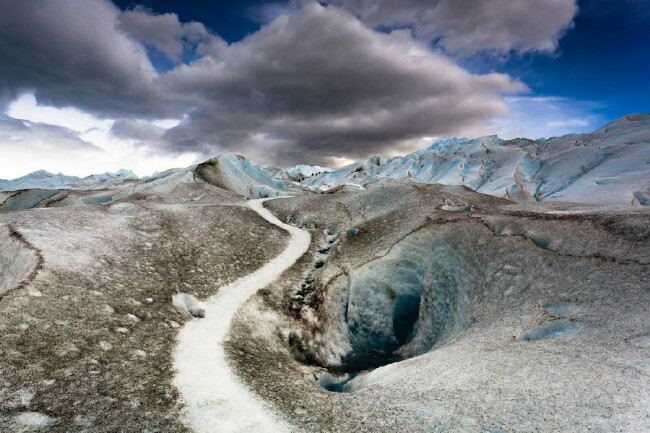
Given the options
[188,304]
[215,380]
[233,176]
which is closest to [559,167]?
[233,176]

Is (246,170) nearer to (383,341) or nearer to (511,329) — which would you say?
(383,341)

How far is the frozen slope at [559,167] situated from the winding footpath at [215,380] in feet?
189

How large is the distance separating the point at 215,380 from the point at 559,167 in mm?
98927

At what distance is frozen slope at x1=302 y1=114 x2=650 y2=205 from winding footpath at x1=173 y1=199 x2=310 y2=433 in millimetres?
57489

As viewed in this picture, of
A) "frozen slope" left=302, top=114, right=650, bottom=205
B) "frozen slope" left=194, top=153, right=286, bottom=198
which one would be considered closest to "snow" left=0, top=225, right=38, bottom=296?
"frozen slope" left=194, top=153, right=286, bottom=198

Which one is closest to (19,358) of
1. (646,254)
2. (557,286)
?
(557,286)

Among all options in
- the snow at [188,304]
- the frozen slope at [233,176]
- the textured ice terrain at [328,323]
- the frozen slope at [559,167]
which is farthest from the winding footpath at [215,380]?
the frozen slope at [559,167]

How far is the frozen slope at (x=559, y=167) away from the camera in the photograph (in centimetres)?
5444

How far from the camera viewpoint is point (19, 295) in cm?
1065

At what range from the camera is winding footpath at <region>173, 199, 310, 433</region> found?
7898mm

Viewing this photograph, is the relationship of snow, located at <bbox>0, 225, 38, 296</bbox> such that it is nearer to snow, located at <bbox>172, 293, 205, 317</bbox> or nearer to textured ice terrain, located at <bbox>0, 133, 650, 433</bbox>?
textured ice terrain, located at <bbox>0, 133, 650, 433</bbox>

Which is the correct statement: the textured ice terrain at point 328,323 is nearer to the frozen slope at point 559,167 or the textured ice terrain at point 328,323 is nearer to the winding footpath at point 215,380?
the winding footpath at point 215,380

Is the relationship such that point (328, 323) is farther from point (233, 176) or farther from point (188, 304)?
point (233, 176)

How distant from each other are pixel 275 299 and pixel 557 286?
13.6 m
